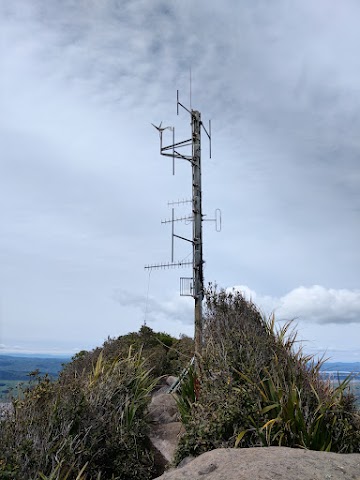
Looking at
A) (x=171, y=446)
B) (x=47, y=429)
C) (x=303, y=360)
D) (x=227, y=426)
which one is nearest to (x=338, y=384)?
(x=303, y=360)

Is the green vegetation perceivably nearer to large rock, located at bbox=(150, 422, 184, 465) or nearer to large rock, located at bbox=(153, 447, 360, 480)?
large rock, located at bbox=(150, 422, 184, 465)

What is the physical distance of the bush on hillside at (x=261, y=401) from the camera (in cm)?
691

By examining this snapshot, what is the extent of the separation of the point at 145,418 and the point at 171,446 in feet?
2.23

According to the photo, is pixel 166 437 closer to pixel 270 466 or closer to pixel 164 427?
pixel 164 427

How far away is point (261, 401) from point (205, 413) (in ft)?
3.10

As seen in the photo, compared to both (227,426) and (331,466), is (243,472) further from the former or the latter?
(227,426)

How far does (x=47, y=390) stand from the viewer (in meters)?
7.70

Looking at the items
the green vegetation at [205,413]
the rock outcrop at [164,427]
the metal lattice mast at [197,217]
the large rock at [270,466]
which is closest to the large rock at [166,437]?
the rock outcrop at [164,427]

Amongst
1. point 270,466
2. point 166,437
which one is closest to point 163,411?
point 166,437

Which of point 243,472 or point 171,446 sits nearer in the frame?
point 243,472

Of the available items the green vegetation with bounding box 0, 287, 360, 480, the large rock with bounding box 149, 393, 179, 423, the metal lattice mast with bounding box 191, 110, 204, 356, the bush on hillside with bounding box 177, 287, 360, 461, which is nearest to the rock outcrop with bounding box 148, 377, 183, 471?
the large rock with bounding box 149, 393, 179, 423

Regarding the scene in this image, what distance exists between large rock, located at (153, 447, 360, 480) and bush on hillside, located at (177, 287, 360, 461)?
77 cm

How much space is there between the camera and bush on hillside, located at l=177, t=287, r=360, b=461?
22.7 feet

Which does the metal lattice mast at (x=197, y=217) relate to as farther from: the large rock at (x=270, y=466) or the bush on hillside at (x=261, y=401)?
the large rock at (x=270, y=466)
